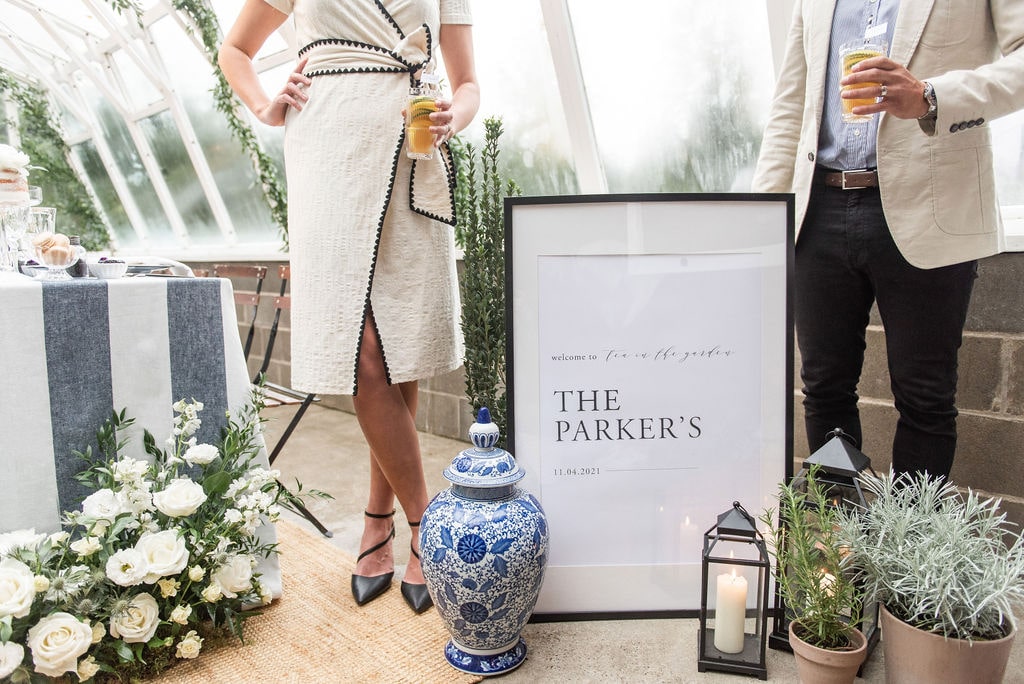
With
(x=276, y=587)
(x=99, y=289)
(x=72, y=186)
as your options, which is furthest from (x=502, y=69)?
(x=72, y=186)

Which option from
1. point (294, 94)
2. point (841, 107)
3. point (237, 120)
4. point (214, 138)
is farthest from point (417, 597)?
point (214, 138)

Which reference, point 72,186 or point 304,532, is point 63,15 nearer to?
point 72,186

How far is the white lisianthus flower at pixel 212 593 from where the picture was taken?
138 cm

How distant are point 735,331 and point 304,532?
57.9 inches

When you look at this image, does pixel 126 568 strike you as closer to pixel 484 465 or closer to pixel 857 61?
pixel 484 465

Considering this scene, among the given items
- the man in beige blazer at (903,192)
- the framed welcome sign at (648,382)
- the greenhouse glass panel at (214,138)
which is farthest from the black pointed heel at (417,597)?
the greenhouse glass panel at (214,138)

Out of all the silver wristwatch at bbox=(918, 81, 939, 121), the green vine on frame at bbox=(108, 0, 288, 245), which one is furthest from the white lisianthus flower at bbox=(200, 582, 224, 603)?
the green vine on frame at bbox=(108, 0, 288, 245)

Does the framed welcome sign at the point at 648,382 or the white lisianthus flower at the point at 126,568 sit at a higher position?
the framed welcome sign at the point at 648,382

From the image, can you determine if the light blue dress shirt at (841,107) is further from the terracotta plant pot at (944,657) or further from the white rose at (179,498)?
the white rose at (179,498)

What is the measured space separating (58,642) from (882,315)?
5.83 ft

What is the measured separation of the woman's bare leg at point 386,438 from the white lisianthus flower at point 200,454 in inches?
12.7

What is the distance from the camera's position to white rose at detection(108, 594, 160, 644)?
1.29 metres

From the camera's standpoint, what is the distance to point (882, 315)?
4.86ft

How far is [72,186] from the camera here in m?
7.16
